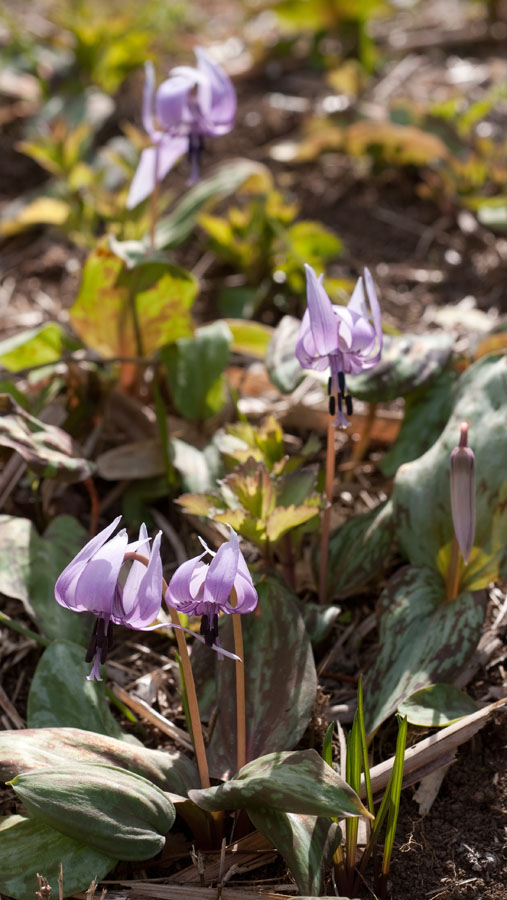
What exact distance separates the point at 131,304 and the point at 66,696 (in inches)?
44.9

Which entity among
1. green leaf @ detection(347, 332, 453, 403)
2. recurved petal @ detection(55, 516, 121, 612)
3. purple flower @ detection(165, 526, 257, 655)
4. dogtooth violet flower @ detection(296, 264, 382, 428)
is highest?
dogtooth violet flower @ detection(296, 264, 382, 428)

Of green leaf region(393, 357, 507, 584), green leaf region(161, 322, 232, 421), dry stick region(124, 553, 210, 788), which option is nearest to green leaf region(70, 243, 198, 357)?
green leaf region(161, 322, 232, 421)

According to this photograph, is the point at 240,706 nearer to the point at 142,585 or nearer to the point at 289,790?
the point at 289,790

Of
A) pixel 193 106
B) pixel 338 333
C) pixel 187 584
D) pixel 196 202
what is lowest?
pixel 196 202

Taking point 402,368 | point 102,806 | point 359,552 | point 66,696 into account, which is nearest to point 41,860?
point 102,806

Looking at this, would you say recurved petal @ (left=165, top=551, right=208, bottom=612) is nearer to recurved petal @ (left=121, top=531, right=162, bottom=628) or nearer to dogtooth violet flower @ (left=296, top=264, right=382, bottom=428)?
recurved petal @ (left=121, top=531, right=162, bottom=628)

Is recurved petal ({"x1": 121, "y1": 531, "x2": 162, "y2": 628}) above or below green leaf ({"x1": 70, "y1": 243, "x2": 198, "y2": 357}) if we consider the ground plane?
above

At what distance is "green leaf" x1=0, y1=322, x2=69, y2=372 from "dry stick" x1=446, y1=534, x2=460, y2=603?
122cm

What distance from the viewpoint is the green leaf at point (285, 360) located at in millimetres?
2242

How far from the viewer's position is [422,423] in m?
2.47

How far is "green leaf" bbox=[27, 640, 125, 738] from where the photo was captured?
6.26ft

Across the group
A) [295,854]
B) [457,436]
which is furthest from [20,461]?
[295,854]

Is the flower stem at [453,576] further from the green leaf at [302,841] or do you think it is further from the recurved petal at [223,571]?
the recurved petal at [223,571]

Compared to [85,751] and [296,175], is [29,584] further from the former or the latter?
[296,175]
